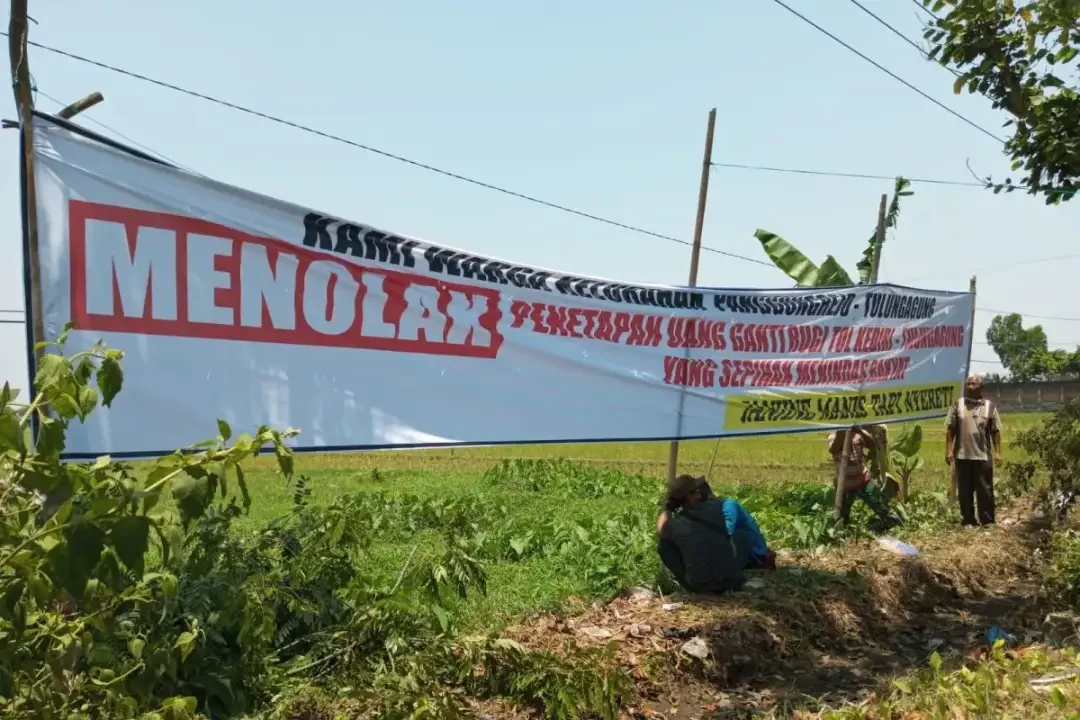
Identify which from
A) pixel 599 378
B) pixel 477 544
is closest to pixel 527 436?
pixel 599 378

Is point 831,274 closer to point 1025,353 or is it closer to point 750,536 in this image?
point 750,536

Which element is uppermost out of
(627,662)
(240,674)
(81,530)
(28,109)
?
(28,109)

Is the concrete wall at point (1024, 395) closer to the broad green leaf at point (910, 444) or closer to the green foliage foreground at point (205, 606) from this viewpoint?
the broad green leaf at point (910, 444)

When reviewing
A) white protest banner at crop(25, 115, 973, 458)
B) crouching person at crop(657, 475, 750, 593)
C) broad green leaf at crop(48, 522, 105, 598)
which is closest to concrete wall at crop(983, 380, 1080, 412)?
white protest banner at crop(25, 115, 973, 458)

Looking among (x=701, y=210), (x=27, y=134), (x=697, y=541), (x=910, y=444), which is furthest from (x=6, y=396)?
(x=910, y=444)

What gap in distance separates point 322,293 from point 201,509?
10.9ft

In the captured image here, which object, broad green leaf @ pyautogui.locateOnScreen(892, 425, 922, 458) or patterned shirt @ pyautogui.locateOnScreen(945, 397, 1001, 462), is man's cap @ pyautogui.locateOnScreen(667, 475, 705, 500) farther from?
broad green leaf @ pyautogui.locateOnScreen(892, 425, 922, 458)

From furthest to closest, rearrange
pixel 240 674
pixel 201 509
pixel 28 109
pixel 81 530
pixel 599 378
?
pixel 599 378 → pixel 240 674 → pixel 28 109 → pixel 201 509 → pixel 81 530

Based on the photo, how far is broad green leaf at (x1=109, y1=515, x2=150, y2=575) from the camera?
1.79 m

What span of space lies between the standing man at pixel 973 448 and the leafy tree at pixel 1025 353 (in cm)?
2480

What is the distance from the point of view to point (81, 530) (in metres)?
1.78

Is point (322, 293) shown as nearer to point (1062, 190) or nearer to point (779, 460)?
point (1062, 190)

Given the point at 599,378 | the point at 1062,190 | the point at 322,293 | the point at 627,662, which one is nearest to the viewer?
the point at 322,293

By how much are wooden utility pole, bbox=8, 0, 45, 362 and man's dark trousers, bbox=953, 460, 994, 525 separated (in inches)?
378
